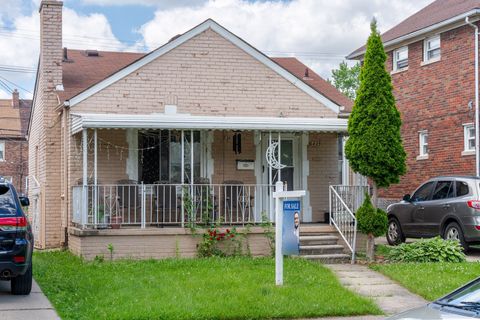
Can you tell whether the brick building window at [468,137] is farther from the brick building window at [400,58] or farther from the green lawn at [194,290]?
the green lawn at [194,290]

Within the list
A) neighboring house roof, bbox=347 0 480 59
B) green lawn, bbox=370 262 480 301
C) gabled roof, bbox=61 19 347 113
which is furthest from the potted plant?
neighboring house roof, bbox=347 0 480 59

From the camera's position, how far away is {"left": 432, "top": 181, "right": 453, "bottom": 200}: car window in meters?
16.8

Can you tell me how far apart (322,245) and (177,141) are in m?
4.45

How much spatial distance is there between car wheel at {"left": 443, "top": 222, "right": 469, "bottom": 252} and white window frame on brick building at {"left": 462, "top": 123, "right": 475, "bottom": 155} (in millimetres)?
6664

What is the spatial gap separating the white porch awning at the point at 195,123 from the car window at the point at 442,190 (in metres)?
2.73

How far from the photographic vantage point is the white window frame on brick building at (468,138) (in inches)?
893

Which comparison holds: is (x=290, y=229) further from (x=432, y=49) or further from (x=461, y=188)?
(x=432, y=49)

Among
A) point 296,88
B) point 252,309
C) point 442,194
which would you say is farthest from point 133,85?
point 252,309

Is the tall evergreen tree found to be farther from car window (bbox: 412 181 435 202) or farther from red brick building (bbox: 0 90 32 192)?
red brick building (bbox: 0 90 32 192)

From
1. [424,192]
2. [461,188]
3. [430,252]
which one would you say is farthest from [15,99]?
[430,252]

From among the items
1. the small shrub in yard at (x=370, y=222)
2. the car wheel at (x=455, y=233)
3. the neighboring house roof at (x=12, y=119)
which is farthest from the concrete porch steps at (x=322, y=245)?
the neighboring house roof at (x=12, y=119)

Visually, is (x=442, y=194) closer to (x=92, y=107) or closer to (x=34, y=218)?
(x=92, y=107)

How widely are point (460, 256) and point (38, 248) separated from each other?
1077cm

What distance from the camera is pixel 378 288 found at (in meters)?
11.9
